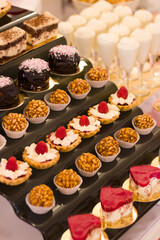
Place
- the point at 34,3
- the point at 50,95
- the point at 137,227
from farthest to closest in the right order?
the point at 34,3, the point at 50,95, the point at 137,227

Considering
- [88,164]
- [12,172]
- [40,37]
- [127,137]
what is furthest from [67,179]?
[40,37]

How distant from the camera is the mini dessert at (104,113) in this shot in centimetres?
252

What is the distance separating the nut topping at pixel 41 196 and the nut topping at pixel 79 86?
0.69 m

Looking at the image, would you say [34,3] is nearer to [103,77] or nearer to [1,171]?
[103,77]

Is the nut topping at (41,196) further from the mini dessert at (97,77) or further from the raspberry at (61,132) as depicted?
the mini dessert at (97,77)

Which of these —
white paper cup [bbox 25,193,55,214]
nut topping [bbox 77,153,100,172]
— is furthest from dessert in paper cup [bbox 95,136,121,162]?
white paper cup [bbox 25,193,55,214]

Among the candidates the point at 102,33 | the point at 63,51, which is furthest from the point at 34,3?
the point at 63,51

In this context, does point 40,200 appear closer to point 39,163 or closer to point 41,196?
point 41,196

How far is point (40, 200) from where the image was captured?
2010mm

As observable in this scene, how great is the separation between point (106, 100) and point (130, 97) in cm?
15

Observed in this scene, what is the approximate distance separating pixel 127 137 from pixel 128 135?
0.04ft

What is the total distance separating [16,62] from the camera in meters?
2.56

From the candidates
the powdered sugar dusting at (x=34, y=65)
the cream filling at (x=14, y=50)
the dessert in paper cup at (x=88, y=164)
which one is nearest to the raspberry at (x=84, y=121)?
the dessert in paper cup at (x=88, y=164)

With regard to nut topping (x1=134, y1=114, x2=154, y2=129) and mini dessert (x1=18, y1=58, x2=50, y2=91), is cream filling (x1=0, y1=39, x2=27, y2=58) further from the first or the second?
nut topping (x1=134, y1=114, x2=154, y2=129)
